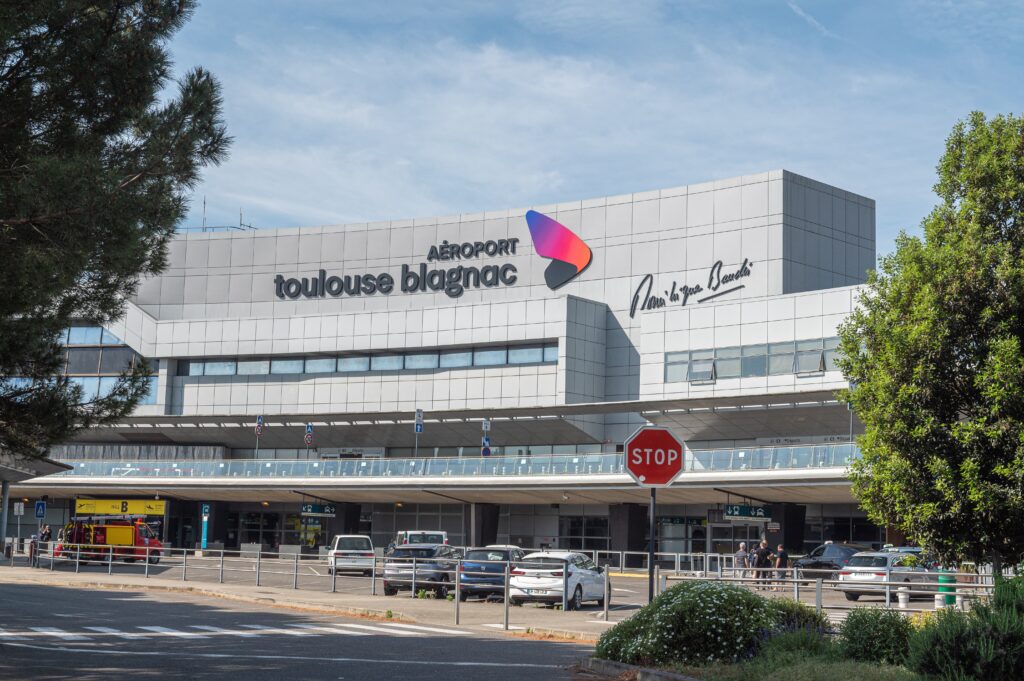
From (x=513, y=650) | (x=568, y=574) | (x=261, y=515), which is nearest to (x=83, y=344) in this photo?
(x=261, y=515)

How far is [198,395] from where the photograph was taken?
7444 centimetres

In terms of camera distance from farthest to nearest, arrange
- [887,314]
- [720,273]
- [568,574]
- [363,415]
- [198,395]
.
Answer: [198,395] < [363,415] < [720,273] < [568,574] < [887,314]

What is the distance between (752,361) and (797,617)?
42.8m

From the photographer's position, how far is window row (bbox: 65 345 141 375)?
76.0m

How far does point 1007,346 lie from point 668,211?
47.3 meters

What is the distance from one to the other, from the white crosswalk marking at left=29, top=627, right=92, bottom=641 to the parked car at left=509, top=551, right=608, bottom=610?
10413 millimetres

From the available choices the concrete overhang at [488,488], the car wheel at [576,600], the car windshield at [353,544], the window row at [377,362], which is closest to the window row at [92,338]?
the window row at [377,362]

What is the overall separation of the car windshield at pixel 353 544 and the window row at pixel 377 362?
824 inches

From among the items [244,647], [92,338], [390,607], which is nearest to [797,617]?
[244,647]

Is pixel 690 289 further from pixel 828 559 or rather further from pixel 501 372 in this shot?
pixel 828 559

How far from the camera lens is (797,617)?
15648 mm

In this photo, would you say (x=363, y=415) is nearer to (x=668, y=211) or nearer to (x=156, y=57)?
(x=668, y=211)

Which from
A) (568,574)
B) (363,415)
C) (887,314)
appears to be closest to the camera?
(887,314)

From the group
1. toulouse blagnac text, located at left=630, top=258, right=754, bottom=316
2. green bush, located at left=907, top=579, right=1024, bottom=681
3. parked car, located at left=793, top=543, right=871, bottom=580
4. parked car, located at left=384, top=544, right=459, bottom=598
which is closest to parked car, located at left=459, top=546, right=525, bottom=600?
parked car, located at left=384, top=544, right=459, bottom=598
